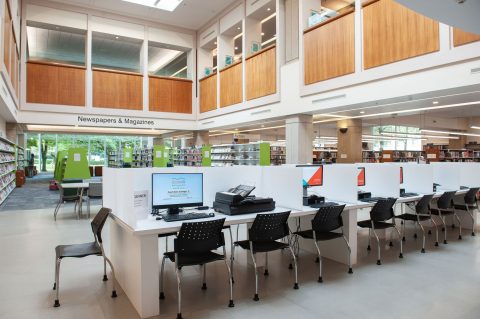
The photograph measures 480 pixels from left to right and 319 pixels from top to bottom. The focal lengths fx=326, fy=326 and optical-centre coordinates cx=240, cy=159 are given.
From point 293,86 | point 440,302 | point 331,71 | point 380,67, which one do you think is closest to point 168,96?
point 293,86

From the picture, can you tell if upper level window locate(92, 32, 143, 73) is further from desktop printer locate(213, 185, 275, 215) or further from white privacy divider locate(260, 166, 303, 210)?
desktop printer locate(213, 185, 275, 215)

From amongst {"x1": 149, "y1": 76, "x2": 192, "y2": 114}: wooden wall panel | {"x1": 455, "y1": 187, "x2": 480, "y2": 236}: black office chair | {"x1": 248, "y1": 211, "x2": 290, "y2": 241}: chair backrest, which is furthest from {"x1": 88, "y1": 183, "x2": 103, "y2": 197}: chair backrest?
{"x1": 455, "y1": 187, "x2": 480, "y2": 236}: black office chair

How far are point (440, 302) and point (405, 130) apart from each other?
14.2 metres

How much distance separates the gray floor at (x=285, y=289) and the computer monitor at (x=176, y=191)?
0.88 m

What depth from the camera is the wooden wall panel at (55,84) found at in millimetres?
10367

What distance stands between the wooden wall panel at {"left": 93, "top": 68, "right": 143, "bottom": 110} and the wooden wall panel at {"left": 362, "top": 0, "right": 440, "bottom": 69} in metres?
8.08

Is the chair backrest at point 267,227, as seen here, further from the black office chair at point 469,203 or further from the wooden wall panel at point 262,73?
the wooden wall panel at point 262,73

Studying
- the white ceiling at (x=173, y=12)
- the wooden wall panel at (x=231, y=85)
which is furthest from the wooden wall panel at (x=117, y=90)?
the wooden wall panel at (x=231, y=85)

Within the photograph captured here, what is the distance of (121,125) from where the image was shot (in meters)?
11.6

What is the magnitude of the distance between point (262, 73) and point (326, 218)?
22.4 ft

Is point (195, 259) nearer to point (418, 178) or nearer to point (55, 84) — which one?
point (418, 178)

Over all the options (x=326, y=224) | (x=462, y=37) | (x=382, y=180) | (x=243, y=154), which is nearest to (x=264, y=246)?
(x=326, y=224)

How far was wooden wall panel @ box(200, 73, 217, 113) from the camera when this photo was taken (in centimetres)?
1216

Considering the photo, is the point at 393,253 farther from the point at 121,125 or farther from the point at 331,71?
the point at 121,125
